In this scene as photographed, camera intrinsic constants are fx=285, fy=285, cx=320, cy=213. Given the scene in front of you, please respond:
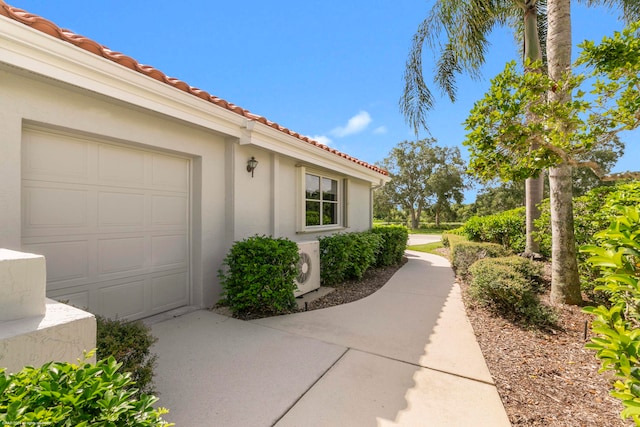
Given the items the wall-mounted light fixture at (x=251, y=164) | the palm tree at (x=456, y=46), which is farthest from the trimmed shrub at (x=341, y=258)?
the palm tree at (x=456, y=46)

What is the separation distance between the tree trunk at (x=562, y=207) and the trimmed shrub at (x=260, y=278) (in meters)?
4.53

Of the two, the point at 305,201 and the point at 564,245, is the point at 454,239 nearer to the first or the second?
the point at 564,245

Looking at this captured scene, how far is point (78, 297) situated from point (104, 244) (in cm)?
72

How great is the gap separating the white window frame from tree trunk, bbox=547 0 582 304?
4.89 m

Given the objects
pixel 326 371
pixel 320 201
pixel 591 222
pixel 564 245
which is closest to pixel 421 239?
pixel 320 201

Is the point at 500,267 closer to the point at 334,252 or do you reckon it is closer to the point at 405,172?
the point at 334,252

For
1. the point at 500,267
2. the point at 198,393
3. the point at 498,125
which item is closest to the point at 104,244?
the point at 198,393

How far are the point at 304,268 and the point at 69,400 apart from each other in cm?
477

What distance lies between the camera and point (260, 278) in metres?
4.53

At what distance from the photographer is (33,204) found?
3.30m

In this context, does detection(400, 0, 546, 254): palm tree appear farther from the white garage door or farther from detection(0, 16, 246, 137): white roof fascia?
the white garage door

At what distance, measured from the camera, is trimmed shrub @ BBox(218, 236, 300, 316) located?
451 centimetres

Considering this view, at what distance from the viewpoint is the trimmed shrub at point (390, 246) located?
29.6 feet

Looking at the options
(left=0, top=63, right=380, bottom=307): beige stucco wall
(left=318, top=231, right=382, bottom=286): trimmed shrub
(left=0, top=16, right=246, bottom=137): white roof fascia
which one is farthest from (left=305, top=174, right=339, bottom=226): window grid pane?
(left=0, top=16, right=246, bottom=137): white roof fascia
